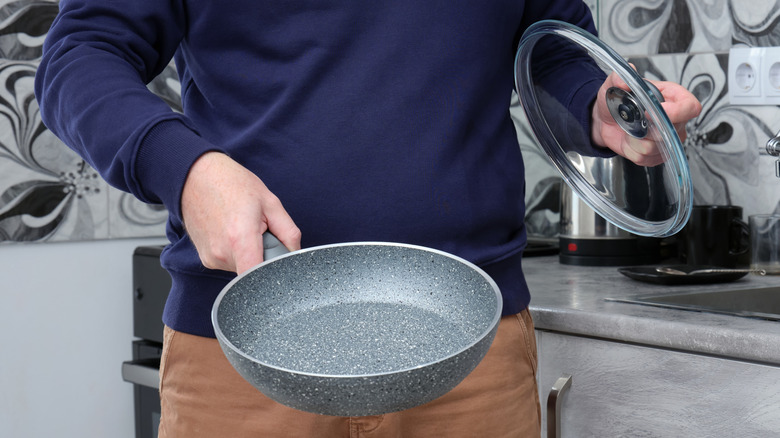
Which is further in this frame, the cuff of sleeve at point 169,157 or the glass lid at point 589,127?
the glass lid at point 589,127

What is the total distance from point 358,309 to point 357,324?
0.9 inches

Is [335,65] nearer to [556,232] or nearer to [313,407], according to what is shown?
[313,407]

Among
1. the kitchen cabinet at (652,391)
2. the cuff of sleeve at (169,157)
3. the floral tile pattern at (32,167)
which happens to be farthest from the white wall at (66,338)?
the cuff of sleeve at (169,157)

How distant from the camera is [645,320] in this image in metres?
1.00

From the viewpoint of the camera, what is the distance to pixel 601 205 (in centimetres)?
79

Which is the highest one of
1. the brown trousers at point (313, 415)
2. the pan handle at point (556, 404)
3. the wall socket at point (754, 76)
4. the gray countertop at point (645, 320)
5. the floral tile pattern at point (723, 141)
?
the wall socket at point (754, 76)

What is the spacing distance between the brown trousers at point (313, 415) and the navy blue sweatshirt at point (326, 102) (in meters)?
0.03

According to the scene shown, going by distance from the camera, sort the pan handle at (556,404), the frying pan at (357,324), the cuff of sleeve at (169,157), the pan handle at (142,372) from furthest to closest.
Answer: the pan handle at (142,372) < the pan handle at (556,404) < the cuff of sleeve at (169,157) < the frying pan at (357,324)

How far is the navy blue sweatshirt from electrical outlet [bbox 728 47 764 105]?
91 cm

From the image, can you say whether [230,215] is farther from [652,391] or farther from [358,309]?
[652,391]

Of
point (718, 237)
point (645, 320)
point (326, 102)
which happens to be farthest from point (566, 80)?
point (718, 237)

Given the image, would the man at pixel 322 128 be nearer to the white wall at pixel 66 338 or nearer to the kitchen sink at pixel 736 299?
the kitchen sink at pixel 736 299

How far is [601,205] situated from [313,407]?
40 centimetres

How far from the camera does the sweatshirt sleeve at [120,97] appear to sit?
1.92 ft
